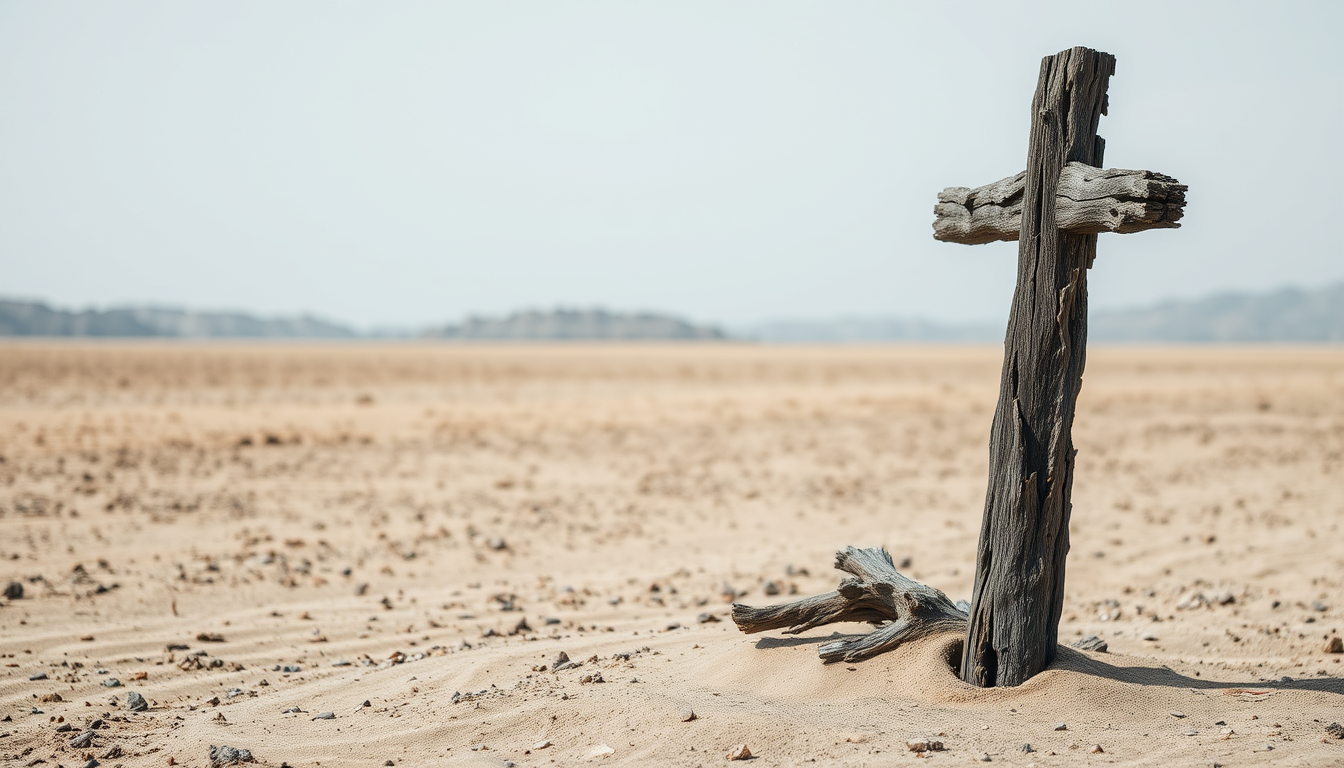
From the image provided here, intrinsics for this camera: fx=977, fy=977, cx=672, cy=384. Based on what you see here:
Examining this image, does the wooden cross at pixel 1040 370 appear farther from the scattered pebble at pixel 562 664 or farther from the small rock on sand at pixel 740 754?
the scattered pebble at pixel 562 664

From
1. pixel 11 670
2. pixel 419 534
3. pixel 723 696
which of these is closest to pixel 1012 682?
pixel 723 696

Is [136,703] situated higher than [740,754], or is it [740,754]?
[740,754]

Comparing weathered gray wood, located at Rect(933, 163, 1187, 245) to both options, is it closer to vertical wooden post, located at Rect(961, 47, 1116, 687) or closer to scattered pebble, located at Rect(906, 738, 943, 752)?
vertical wooden post, located at Rect(961, 47, 1116, 687)

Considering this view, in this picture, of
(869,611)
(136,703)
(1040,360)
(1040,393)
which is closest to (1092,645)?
(869,611)

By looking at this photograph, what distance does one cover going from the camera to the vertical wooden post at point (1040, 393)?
4582 mm

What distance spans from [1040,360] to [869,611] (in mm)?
1760

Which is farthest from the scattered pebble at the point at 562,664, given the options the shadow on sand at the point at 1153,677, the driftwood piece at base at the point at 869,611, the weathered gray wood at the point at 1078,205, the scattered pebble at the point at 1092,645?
the weathered gray wood at the point at 1078,205

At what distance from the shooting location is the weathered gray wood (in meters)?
4.12

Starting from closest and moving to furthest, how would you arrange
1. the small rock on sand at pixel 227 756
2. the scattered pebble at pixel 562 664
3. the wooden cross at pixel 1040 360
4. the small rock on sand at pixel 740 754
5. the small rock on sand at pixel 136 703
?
the small rock on sand at pixel 740 754 → the small rock on sand at pixel 227 756 → the wooden cross at pixel 1040 360 → the small rock on sand at pixel 136 703 → the scattered pebble at pixel 562 664

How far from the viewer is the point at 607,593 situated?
8250 mm

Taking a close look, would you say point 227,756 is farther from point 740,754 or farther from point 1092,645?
point 1092,645

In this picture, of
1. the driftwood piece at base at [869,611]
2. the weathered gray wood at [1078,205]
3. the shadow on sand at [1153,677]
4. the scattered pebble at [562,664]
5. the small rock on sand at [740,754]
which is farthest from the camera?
the scattered pebble at [562,664]

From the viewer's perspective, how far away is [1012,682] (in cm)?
486

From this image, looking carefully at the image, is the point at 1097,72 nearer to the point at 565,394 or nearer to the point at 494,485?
the point at 494,485
